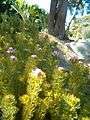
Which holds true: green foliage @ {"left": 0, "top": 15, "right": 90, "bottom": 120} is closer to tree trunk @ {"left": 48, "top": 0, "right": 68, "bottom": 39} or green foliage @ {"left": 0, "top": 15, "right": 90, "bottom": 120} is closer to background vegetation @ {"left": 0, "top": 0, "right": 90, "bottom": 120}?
background vegetation @ {"left": 0, "top": 0, "right": 90, "bottom": 120}

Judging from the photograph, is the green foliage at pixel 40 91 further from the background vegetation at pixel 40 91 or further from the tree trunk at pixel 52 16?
the tree trunk at pixel 52 16

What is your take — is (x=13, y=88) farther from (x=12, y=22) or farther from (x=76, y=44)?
(x=76, y=44)

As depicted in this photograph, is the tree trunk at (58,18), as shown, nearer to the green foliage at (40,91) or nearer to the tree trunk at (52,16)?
the tree trunk at (52,16)

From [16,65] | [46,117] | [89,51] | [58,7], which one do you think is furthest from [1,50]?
[58,7]

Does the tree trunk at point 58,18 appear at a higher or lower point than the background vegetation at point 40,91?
lower

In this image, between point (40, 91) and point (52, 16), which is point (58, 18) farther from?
point (40, 91)

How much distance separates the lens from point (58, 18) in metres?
14.1

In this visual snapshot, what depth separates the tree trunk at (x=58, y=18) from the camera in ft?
46.0

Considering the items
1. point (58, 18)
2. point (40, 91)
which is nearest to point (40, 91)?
point (40, 91)

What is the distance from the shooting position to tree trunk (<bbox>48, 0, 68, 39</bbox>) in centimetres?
1401

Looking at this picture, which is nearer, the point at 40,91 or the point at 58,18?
the point at 40,91

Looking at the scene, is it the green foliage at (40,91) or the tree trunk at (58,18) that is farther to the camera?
the tree trunk at (58,18)

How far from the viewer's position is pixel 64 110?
15.6 feet

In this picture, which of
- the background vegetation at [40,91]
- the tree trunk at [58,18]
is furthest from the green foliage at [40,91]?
the tree trunk at [58,18]
